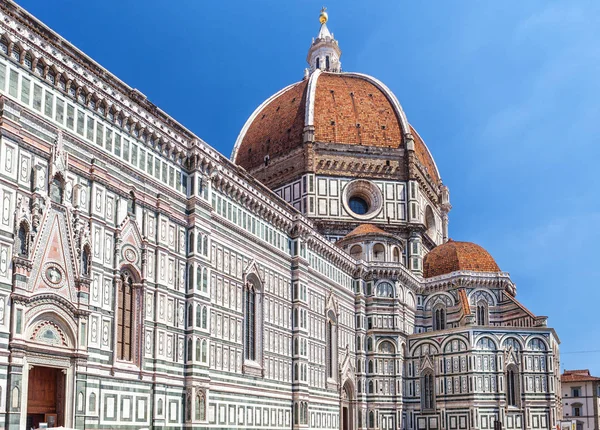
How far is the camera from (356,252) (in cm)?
5691

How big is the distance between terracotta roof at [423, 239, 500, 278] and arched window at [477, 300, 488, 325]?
2.66 meters

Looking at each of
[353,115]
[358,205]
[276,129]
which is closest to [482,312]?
[358,205]

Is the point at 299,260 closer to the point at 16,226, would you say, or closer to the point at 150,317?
the point at 150,317

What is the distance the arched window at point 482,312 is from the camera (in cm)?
5950

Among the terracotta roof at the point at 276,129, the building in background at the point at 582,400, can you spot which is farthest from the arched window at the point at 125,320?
the building in background at the point at 582,400

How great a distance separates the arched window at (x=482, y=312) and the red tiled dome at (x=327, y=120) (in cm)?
1429

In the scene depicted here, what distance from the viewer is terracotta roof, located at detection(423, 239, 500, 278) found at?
60.3 m

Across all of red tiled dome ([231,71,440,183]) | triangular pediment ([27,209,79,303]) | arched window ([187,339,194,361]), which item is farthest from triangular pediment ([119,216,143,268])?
red tiled dome ([231,71,440,183])

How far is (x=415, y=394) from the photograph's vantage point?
2201 inches

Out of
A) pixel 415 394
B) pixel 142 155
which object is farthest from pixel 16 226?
Result: pixel 415 394

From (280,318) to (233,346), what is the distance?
5.73 metres

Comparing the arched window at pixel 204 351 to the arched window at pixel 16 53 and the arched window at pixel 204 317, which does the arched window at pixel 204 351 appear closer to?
the arched window at pixel 204 317

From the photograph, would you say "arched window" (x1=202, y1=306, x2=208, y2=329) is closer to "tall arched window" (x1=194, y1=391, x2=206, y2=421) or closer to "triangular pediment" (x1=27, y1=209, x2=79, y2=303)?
"tall arched window" (x1=194, y1=391, x2=206, y2=421)

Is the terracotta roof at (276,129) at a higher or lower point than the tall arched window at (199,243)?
higher
